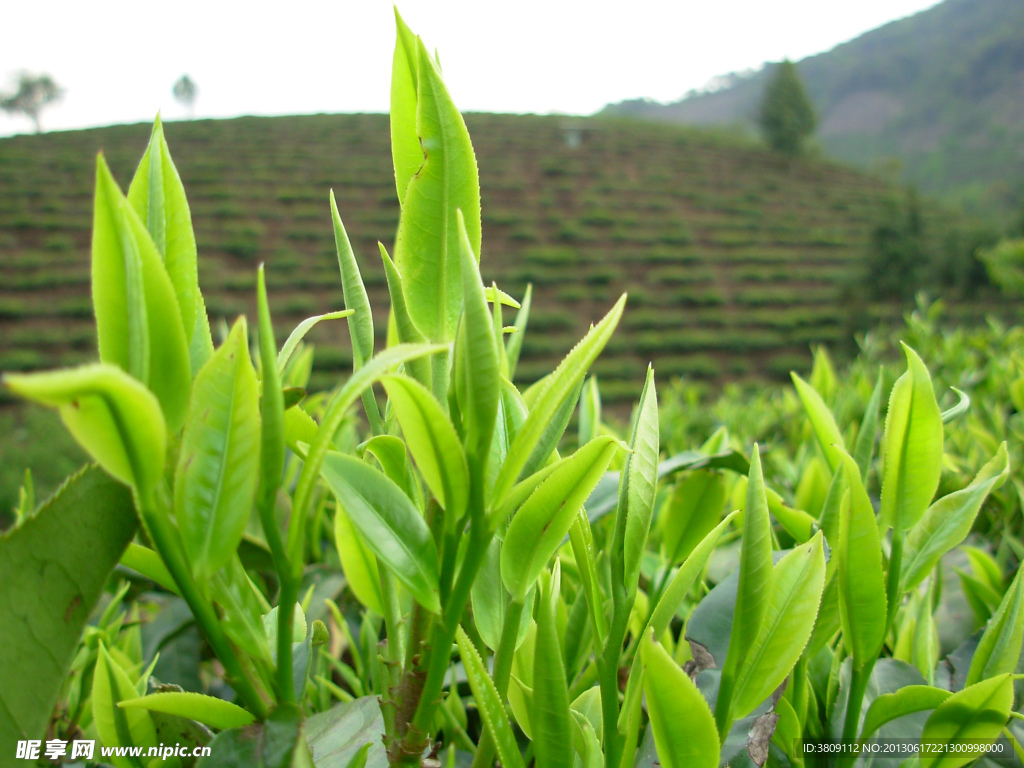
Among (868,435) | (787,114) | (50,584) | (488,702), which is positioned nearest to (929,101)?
(787,114)

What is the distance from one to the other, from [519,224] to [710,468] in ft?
63.8

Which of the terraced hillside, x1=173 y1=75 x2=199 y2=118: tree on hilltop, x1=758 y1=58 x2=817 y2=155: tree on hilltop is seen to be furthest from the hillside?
x1=173 y1=75 x2=199 y2=118: tree on hilltop

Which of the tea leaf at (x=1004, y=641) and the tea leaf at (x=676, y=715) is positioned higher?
the tea leaf at (x=676, y=715)

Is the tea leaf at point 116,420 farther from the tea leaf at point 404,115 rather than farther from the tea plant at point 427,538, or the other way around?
the tea leaf at point 404,115

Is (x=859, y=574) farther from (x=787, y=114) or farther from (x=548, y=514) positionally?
(x=787, y=114)

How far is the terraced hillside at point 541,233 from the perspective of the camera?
49.7 ft

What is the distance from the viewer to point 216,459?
0.24 meters

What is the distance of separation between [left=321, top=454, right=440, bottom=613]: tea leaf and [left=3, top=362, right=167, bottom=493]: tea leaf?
0.07 metres

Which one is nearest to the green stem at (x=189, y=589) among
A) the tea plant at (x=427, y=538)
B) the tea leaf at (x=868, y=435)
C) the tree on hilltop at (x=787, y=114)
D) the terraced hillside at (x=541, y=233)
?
the tea plant at (x=427, y=538)

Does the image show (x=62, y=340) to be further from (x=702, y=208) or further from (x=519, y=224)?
(x=702, y=208)

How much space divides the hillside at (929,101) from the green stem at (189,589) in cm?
3066

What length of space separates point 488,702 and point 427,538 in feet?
0.31

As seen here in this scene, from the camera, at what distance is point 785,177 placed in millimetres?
23141

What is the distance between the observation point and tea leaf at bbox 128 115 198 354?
0.27 meters
